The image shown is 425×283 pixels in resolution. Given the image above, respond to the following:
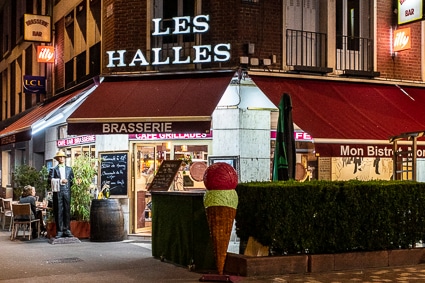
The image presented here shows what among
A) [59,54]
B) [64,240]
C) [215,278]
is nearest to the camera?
[215,278]

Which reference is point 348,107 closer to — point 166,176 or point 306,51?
point 306,51

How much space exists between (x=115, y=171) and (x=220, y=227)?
670 centimetres

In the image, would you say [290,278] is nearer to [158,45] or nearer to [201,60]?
[201,60]

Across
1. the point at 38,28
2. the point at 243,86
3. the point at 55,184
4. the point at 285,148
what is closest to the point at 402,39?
the point at 243,86

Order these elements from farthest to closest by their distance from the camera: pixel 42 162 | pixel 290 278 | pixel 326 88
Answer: pixel 42 162
pixel 326 88
pixel 290 278

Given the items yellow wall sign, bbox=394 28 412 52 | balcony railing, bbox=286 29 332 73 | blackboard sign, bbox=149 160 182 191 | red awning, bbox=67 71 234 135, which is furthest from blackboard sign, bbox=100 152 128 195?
yellow wall sign, bbox=394 28 412 52

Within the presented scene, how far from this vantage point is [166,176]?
42.8ft

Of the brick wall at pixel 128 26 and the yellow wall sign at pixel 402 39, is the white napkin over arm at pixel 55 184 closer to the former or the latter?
the brick wall at pixel 128 26

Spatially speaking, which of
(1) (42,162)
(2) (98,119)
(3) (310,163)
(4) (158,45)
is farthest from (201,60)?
(1) (42,162)

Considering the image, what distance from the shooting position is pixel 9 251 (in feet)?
44.8

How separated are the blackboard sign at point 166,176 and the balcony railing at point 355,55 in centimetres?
553

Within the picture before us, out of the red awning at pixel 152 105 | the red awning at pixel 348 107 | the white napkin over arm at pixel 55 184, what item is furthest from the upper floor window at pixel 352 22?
the white napkin over arm at pixel 55 184

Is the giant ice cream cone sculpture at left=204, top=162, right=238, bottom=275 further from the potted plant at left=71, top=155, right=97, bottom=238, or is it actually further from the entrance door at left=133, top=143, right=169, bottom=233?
the potted plant at left=71, top=155, right=97, bottom=238

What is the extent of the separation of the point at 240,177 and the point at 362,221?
4453 mm
